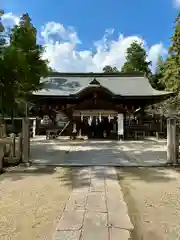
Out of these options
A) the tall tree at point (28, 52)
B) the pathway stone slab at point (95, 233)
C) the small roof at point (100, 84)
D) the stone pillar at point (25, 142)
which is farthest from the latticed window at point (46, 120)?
the pathway stone slab at point (95, 233)

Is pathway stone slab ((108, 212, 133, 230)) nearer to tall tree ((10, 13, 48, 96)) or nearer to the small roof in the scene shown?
tall tree ((10, 13, 48, 96))

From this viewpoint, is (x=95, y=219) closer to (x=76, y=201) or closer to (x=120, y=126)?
(x=76, y=201)

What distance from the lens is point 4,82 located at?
284 inches

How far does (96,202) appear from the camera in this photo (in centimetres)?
351

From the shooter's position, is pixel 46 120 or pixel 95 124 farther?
pixel 46 120

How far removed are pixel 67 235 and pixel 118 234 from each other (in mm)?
547

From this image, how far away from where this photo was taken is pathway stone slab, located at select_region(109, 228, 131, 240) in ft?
8.14

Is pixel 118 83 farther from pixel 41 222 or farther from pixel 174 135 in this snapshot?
pixel 41 222

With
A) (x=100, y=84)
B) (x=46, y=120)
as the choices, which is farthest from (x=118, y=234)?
(x=46, y=120)

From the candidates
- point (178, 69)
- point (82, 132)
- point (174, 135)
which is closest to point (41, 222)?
point (174, 135)

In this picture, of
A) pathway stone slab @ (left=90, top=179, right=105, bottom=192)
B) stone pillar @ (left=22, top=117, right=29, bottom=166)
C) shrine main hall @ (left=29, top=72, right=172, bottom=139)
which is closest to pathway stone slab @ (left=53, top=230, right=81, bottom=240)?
pathway stone slab @ (left=90, top=179, right=105, bottom=192)

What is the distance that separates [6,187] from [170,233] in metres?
3.01

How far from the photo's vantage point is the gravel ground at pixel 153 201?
2.69m

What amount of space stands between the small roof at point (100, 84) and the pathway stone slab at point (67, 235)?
42.6 ft
